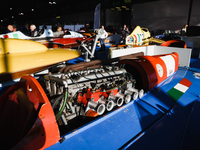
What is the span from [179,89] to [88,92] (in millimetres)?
2464

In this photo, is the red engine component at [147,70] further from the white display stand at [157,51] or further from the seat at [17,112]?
the seat at [17,112]

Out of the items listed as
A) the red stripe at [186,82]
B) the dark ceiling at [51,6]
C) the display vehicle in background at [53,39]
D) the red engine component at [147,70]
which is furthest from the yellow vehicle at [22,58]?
the dark ceiling at [51,6]

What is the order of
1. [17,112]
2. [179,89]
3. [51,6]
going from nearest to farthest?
[17,112] < [179,89] < [51,6]

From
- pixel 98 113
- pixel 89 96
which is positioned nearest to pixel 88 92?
pixel 89 96

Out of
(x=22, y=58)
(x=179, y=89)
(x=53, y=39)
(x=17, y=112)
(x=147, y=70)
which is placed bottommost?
(x=179, y=89)

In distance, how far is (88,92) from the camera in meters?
2.16

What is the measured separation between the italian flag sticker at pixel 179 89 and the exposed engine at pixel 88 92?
3.32 feet

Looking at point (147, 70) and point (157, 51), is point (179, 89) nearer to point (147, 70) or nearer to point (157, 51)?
point (147, 70)

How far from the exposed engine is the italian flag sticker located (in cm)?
101

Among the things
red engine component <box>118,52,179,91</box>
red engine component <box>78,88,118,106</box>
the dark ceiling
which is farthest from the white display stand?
the dark ceiling

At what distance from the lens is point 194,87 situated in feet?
11.6

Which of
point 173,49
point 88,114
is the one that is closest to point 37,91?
point 88,114

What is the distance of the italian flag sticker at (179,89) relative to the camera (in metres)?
3.10

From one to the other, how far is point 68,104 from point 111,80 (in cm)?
96
